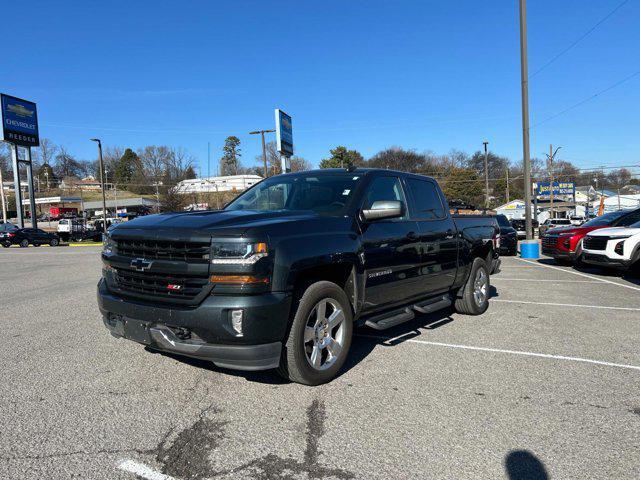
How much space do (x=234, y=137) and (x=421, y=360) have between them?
11800 centimetres

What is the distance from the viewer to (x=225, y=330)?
3.46 m

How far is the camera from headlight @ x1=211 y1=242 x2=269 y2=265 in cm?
351

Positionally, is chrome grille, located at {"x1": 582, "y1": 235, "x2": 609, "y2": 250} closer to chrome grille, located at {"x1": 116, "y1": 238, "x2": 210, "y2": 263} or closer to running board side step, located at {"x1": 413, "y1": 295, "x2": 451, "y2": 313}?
running board side step, located at {"x1": 413, "y1": 295, "x2": 451, "y2": 313}

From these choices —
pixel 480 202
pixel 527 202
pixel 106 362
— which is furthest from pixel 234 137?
pixel 106 362

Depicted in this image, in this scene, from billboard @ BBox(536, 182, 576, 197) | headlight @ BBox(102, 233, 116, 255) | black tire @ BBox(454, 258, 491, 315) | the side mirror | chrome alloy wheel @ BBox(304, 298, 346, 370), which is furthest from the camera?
billboard @ BBox(536, 182, 576, 197)

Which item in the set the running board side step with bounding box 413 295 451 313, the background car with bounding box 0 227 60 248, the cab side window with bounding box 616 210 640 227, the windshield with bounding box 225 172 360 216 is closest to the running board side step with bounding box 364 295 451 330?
the running board side step with bounding box 413 295 451 313

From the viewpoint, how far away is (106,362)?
4672 mm

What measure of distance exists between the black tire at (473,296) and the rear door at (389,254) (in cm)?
168

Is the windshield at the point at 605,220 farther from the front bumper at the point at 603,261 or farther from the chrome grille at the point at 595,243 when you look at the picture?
the front bumper at the point at 603,261

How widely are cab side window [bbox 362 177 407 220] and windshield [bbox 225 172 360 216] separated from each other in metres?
0.19

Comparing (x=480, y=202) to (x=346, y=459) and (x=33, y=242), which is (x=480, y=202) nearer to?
(x=33, y=242)

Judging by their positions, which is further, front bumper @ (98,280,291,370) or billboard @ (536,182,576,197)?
billboard @ (536,182,576,197)

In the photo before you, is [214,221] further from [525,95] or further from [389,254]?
[525,95]

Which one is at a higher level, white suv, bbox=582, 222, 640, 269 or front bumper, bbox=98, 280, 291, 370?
front bumper, bbox=98, 280, 291, 370
